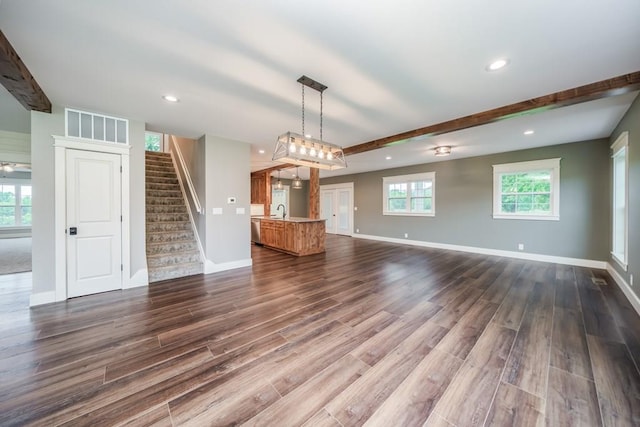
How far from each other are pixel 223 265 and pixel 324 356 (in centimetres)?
335

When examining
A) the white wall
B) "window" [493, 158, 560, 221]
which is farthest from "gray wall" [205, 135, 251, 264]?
"window" [493, 158, 560, 221]

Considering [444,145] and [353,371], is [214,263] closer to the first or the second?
[353,371]

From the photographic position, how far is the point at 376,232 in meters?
8.79

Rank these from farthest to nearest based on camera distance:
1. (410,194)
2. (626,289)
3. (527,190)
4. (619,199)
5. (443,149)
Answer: (410,194), (527,190), (443,149), (619,199), (626,289)

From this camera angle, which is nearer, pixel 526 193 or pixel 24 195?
pixel 526 193

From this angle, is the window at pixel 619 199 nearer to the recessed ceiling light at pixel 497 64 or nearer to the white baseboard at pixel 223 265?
the recessed ceiling light at pixel 497 64

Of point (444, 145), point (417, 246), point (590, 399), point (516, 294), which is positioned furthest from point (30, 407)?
point (417, 246)

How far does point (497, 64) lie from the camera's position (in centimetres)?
227

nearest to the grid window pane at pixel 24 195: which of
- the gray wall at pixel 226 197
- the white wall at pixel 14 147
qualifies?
the white wall at pixel 14 147

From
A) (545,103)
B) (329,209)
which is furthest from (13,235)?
(545,103)

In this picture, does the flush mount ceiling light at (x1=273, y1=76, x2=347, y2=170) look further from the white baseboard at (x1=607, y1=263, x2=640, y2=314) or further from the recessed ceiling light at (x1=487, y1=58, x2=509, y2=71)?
the white baseboard at (x1=607, y1=263, x2=640, y2=314)

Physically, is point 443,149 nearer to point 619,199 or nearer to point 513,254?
point 619,199

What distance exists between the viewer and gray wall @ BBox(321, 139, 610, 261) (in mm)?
4828

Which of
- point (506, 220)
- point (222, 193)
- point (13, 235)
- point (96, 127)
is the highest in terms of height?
point (96, 127)
